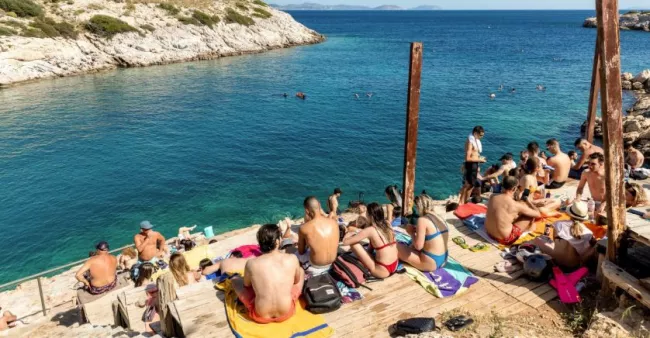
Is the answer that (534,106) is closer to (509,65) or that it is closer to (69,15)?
(509,65)

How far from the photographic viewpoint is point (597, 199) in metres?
10.4

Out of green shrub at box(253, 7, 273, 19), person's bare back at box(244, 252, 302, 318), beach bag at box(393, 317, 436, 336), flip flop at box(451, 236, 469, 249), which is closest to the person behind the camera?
person's bare back at box(244, 252, 302, 318)

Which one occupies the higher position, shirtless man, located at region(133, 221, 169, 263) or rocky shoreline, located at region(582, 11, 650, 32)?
rocky shoreline, located at region(582, 11, 650, 32)

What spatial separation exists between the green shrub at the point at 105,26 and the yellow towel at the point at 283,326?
61134mm

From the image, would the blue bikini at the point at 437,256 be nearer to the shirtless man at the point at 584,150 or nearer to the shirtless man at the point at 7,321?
the shirtless man at the point at 584,150

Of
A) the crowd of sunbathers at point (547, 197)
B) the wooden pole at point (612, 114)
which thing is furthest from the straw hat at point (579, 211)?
the wooden pole at point (612, 114)

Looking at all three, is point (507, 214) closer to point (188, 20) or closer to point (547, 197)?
point (547, 197)

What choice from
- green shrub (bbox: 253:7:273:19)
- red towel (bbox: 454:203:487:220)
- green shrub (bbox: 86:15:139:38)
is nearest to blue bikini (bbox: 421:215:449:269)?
red towel (bbox: 454:203:487:220)

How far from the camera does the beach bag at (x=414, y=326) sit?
605 centimetres

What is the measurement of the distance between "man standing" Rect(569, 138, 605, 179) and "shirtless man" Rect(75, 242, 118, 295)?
14168 mm

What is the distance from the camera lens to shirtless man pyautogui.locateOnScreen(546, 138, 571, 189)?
12.4 metres

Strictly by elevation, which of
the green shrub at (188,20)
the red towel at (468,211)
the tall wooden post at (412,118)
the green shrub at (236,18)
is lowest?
the red towel at (468,211)

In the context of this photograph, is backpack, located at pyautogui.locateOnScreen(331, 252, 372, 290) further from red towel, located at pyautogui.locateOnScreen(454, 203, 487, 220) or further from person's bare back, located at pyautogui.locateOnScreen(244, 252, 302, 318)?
red towel, located at pyautogui.locateOnScreen(454, 203, 487, 220)

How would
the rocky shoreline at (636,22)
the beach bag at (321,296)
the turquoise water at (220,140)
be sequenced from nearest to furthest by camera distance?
the beach bag at (321,296), the turquoise water at (220,140), the rocky shoreline at (636,22)
